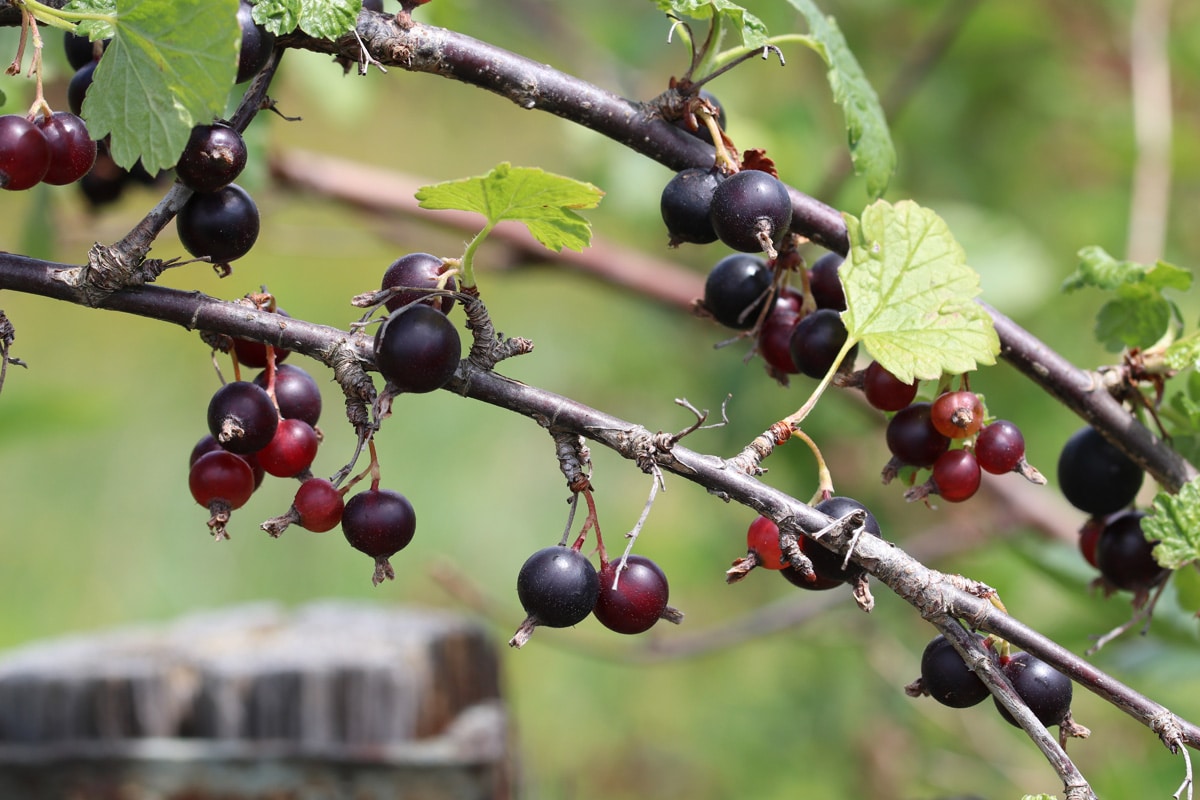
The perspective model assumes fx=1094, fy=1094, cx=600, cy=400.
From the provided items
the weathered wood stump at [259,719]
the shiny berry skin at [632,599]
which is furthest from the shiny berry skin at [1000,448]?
the weathered wood stump at [259,719]

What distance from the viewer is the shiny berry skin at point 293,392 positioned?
0.68m

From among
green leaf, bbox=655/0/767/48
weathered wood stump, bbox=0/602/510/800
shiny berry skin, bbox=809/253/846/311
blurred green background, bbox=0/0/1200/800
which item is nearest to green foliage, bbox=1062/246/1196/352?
shiny berry skin, bbox=809/253/846/311

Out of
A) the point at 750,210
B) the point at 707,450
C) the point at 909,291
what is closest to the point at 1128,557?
the point at 909,291

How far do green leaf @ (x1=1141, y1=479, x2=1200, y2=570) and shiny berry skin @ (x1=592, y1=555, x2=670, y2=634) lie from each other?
0.34 m

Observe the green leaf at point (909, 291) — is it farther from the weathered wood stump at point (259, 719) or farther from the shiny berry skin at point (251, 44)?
the weathered wood stump at point (259, 719)

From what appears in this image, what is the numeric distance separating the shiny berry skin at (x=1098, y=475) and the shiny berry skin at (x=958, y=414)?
0.18 meters

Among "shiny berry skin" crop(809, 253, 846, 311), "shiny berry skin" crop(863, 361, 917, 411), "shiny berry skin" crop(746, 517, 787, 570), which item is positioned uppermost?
"shiny berry skin" crop(809, 253, 846, 311)

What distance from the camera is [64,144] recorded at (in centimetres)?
60

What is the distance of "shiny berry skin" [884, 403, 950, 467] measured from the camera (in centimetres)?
72

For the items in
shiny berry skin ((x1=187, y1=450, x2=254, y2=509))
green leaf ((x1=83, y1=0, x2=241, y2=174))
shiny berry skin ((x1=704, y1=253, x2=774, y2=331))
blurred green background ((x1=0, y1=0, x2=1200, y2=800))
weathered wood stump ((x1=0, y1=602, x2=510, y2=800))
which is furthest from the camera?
blurred green background ((x1=0, y1=0, x2=1200, y2=800))

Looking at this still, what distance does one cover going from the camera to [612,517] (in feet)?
10.9

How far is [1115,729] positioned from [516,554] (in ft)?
6.35

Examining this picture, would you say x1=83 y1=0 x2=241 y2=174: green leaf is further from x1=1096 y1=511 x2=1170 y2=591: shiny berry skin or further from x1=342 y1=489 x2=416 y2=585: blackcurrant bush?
x1=1096 y1=511 x2=1170 y2=591: shiny berry skin

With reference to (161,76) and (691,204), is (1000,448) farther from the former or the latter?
(161,76)
